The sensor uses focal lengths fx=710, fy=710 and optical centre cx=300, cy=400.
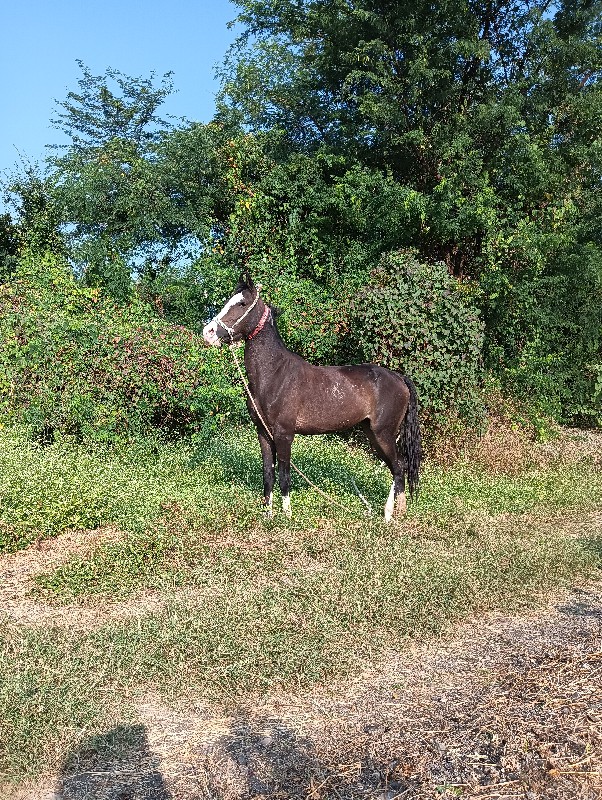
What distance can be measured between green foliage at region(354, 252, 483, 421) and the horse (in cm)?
247

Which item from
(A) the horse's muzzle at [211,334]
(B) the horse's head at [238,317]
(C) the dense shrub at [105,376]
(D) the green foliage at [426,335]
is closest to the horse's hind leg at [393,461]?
(B) the horse's head at [238,317]

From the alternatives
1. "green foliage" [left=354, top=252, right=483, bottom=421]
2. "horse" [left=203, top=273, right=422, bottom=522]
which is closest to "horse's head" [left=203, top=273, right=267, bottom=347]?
"horse" [left=203, top=273, right=422, bottom=522]

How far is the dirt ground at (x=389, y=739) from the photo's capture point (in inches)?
118

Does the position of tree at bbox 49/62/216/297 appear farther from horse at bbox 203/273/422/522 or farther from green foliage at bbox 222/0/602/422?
horse at bbox 203/273/422/522

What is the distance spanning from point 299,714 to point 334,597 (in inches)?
59.4

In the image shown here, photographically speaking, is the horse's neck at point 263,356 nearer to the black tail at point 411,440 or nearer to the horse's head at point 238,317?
the horse's head at point 238,317

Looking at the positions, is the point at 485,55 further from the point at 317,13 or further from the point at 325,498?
the point at 325,498

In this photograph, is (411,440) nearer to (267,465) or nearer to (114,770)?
(267,465)

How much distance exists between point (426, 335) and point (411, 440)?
2.80 m

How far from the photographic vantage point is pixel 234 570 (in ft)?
18.9

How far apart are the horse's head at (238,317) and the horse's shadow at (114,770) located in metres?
3.75

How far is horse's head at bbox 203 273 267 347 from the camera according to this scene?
6555 mm

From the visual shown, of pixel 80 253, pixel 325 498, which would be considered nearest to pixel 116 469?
pixel 325 498

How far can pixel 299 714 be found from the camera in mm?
3645
